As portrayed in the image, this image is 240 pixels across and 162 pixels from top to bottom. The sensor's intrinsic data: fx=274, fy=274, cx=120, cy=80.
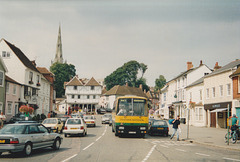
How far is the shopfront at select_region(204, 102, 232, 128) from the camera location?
112 feet

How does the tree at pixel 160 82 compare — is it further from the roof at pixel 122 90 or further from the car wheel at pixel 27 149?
the car wheel at pixel 27 149

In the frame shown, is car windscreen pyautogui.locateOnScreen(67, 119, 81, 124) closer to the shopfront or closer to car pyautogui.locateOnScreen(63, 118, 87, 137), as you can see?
car pyautogui.locateOnScreen(63, 118, 87, 137)

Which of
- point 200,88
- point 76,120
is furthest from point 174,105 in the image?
point 76,120

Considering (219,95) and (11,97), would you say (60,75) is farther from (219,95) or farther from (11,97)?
(219,95)

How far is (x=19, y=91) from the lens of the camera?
1692 inches

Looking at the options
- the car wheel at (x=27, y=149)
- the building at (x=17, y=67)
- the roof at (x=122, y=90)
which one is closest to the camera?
the car wheel at (x=27, y=149)

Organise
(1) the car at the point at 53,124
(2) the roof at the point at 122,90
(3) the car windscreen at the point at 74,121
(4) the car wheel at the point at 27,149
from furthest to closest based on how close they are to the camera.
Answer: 1. (2) the roof at the point at 122,90
2. (1) the car at the point at 53,124
3. (3) the car windscreen at the point at 74,121
4. (4) the car wheel at the point at 27,149

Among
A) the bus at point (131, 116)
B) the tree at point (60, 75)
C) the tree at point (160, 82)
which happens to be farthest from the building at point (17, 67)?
the tree at point (160, 82)

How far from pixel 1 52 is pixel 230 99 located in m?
36.0

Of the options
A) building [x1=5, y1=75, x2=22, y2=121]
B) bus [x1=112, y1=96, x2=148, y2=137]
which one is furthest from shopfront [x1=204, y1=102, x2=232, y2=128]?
building [x1=5, y1=75, x2=22, y2=121]

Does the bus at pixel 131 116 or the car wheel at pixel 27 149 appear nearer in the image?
the car wheel at pixel 27 149

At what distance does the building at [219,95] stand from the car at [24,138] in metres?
24.4

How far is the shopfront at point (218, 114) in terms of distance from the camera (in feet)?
112

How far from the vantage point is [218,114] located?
36844 millimetres
